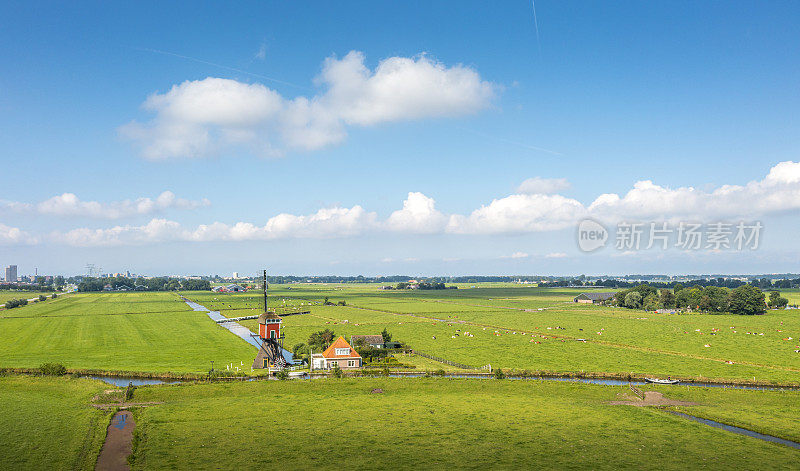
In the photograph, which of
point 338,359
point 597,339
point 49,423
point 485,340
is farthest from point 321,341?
point 597,339

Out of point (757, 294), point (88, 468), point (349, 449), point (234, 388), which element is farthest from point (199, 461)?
point (757, 294)

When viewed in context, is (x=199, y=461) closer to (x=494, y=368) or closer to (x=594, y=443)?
(x=594, y=443)

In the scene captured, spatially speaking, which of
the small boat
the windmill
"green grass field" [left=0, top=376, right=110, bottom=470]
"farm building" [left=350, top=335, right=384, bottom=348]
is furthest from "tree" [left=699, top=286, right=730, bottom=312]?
"green grass field" [left=0, top=376, right=110, bottom=470]

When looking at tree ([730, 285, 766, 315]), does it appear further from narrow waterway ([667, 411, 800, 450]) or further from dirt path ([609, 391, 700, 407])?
narrow waterway ([667, 411, 800, 450])

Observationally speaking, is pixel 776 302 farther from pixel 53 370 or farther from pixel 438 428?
pixel 53 370

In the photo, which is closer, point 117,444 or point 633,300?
point 117,444

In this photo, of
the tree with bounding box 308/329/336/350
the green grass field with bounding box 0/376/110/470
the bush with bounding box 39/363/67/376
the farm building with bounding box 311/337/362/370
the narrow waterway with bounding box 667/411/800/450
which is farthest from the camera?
the tree with bounding box 308/329/336/350
